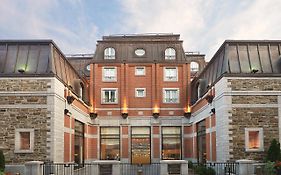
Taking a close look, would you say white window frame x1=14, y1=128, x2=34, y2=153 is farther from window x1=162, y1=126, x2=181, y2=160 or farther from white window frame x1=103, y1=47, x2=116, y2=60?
window x1=162, y1=126, x2=181, y2=160

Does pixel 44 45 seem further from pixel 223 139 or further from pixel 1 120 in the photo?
pixel 223 139

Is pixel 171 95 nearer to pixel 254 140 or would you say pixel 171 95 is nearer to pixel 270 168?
pixel 254 140

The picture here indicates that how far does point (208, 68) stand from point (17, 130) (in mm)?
14840

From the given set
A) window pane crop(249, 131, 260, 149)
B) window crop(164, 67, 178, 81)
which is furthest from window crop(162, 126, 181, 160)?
window pane crop(249, 131, 260, 149)

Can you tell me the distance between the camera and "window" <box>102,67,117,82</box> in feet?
136

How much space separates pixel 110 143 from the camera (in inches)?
1614

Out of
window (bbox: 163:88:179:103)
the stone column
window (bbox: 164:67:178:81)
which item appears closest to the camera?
the stone column

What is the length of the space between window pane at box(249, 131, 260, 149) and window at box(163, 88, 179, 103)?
18690mm

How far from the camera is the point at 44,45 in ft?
81.3

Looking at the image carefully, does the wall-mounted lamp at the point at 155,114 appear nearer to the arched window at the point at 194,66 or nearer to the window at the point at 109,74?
the window at the point at 109,74

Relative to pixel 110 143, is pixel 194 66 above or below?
above

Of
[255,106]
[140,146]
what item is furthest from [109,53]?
[255,106]

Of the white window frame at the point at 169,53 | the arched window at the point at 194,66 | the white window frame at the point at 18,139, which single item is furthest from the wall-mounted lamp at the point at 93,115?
the white window frame at the point at 18,139

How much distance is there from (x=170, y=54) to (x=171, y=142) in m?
9.30
